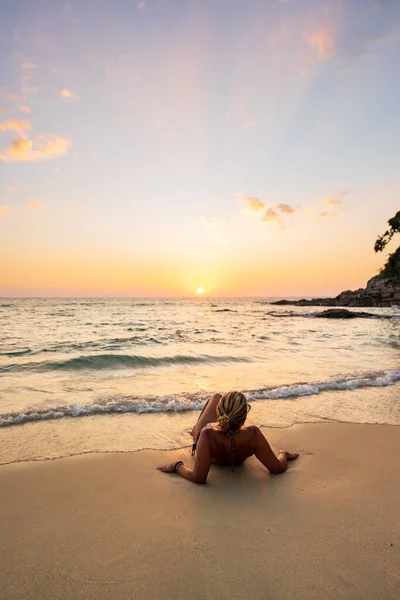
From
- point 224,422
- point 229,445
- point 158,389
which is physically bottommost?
point 158,389

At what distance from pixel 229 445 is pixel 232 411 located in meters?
0.51

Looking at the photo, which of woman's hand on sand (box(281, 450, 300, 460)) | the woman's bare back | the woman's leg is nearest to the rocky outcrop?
woman's hand on sand (box(281, 450, 300, 460))

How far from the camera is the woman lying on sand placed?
Result: 3557 millimetres

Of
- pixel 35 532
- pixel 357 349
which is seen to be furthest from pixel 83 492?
pixel 357 349

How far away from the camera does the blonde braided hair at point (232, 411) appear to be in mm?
3551

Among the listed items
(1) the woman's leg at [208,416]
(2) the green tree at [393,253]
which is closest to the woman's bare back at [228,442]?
(1) the woman's leg at [208,416]

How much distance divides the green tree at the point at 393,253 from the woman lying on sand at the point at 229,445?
5640cm

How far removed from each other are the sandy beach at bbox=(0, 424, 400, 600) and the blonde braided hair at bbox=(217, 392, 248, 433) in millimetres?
609

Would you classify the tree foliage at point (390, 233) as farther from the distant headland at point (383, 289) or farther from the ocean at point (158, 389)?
the ocean at point (158, 389)

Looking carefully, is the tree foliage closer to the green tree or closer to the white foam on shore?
the green tree

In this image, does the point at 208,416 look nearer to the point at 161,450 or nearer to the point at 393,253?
the point at 161,450

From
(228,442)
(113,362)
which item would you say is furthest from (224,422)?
(113,362)

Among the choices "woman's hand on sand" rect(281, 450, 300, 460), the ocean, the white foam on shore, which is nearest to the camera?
"woman's hand on sand" rect(281, 450, 300, 460)

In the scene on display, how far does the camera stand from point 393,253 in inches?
2381
